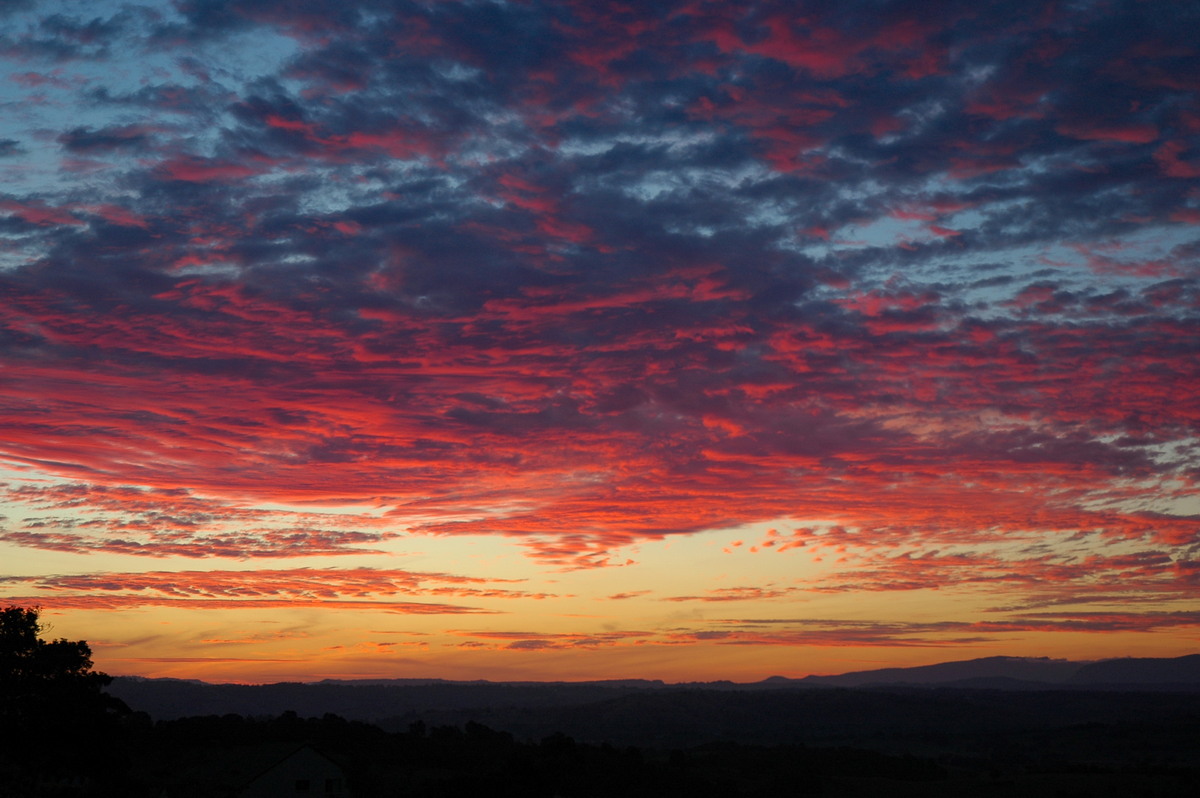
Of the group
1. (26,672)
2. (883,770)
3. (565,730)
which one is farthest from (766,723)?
(26,672)

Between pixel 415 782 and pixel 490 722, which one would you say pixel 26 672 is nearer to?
pixel 415 782

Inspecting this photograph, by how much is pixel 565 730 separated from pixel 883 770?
88.4 meters

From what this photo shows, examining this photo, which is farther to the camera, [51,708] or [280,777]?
[280,777]

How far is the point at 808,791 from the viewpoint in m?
77.9

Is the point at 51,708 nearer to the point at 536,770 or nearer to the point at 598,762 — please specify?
the point at 536,770

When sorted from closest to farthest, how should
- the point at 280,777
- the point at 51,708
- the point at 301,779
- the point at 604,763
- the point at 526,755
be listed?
1. the point at 51,708
2. the point at 526,755
3. the point at 280,777
4. the point at 301,779
5. the point at 604,763

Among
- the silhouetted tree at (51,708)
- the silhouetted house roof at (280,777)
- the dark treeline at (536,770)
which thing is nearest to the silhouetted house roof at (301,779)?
the silhouetted house roof at (280,777)

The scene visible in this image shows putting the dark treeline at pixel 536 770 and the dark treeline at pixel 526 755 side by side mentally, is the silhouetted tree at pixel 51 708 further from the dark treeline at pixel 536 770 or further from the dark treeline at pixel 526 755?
the dark treeline at pixel 536 770

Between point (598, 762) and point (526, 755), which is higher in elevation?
point (526, 755)

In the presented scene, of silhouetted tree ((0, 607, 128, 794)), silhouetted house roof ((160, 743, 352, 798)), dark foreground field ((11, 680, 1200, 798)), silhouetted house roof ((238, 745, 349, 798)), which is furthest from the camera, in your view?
silhouetted house roof ((238, 745, 349, 798))

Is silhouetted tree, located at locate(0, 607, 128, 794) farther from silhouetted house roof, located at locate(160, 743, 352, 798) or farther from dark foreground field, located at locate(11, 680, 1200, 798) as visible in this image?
silhouetted house roof, located at locate(160, 743, 352, 798)

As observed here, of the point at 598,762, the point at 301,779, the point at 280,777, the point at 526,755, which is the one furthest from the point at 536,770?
the point at 598,762

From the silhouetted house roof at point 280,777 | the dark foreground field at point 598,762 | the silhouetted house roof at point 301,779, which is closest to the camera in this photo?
the dark foreground field at point 598,762

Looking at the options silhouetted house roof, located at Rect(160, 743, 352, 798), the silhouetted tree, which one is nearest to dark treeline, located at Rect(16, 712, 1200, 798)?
silhouetted house roof, located at Rect(160, 743, 352, 798)
